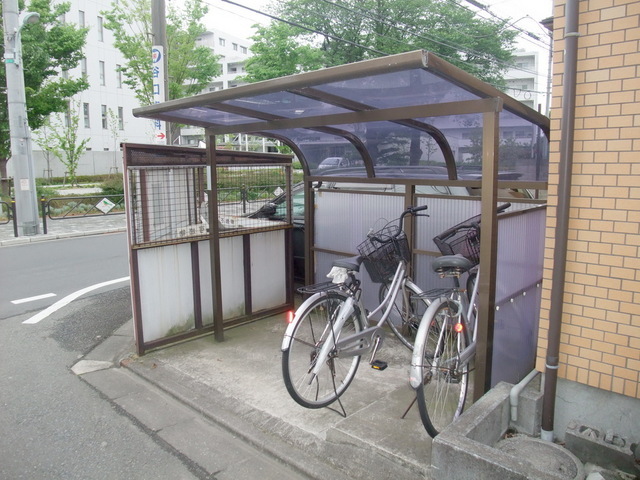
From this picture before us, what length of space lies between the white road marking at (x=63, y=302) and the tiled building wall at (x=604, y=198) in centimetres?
610

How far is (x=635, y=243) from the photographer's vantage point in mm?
2758

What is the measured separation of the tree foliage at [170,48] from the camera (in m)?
19.5

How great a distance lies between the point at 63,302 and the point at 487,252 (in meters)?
6.21

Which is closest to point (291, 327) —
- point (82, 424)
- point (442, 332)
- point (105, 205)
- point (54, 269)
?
point (442, 332)

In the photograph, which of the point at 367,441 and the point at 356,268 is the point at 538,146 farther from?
the point at 367,441

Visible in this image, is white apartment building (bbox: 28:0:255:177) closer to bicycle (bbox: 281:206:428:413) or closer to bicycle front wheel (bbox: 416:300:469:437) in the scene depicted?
bicycle (bbox: 281:206:428:413)

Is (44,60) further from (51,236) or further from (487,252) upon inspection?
(487,252)

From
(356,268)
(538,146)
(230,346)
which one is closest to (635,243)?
(356,268)

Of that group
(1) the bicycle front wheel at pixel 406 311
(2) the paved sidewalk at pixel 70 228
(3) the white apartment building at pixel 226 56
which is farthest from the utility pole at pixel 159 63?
(3) the white apartment building at pixel 226 56

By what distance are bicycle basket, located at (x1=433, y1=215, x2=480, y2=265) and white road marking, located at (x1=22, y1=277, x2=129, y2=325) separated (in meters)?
5.12

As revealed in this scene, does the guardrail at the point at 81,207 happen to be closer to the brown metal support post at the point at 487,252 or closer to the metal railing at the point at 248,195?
the metal railing at the point at 248,195

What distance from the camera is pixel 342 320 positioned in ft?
12.4

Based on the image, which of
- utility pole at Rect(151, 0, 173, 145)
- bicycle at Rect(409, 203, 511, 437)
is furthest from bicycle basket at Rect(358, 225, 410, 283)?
utility pole at Rect(151, 0, 173, 145)

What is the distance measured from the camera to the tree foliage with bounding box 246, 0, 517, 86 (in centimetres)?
2509
